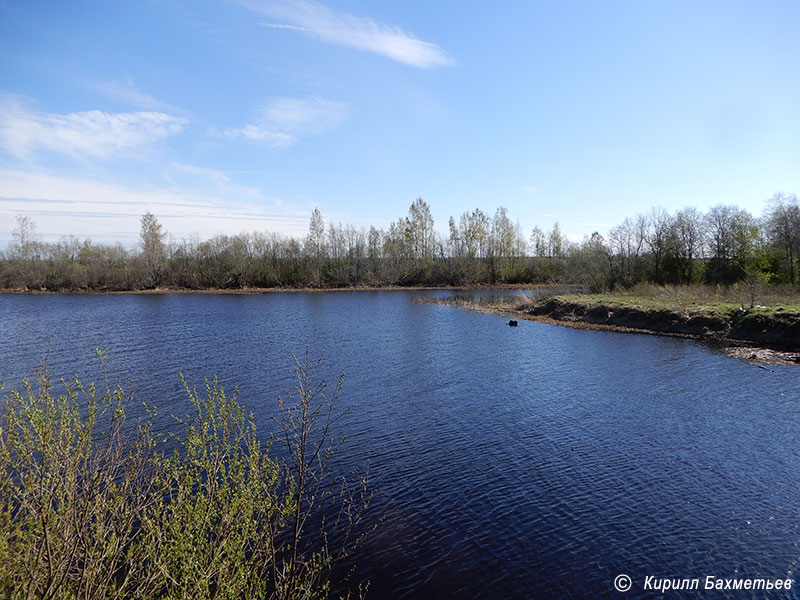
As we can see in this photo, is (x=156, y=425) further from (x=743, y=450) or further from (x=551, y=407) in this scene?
(x=743, y=450)

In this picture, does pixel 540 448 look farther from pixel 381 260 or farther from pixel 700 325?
pixel 381 260

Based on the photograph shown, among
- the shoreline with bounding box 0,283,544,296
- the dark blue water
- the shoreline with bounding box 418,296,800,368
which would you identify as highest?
the shoreline with bounding box 0,283,544,296

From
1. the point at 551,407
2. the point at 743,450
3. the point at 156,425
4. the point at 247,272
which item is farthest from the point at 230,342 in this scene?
the point at 247,272

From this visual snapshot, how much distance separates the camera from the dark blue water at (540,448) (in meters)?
9.50

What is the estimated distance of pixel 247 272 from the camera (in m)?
97.8

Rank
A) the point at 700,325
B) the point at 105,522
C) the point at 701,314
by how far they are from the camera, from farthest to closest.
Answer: the point at 701,314 → the point at 700,325 → the point at 105,522

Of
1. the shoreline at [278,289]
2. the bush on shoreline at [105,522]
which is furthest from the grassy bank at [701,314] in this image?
the shoreline at [278,289]

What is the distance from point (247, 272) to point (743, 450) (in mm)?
94271

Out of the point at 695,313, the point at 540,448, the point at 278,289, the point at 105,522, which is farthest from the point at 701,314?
the point at 278,289

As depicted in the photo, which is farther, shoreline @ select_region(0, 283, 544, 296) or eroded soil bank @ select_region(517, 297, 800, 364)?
shoreline @ select_region(0, 283, 544, 296)

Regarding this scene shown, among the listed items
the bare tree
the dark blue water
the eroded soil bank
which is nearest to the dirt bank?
the eroded soil bank

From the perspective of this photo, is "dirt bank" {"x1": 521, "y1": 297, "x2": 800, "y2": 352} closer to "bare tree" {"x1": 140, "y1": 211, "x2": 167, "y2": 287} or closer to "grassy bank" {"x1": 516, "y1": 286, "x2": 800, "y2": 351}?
"grassy bank" {"x1": 516, "y1": 286, "x2": 800, "y2": 351}

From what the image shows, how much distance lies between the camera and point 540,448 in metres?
15.0

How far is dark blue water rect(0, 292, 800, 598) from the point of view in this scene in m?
9.50
